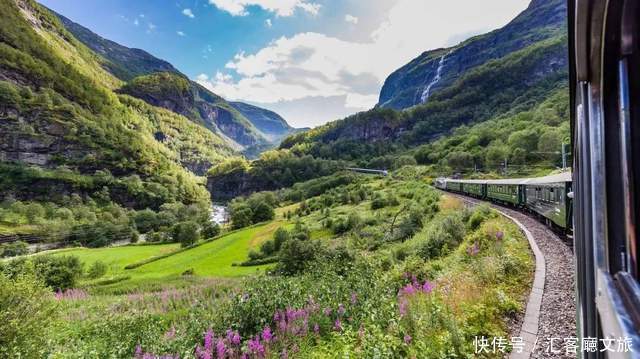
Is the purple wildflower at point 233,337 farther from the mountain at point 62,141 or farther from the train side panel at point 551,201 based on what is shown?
the mountain at point 62,141

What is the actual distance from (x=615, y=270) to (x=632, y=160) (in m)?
0.56

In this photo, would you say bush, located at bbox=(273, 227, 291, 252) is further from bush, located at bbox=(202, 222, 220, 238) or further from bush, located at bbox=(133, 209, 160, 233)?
bush, located at bbox=(133, 209, 160, 233)

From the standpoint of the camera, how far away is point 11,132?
353 feet

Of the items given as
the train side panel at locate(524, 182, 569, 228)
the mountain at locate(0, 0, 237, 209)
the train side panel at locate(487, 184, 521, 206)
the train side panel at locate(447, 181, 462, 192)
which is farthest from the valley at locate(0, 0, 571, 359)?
the train side panel at locate(487, 184, 521, 206)

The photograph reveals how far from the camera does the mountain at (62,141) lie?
10425 centimetres

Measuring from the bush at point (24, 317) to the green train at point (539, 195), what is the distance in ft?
46.6

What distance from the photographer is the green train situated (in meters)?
11.5

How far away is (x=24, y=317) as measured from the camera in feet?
19.9

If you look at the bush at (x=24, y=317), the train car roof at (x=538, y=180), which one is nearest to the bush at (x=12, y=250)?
the bush at (x=24, y=317)

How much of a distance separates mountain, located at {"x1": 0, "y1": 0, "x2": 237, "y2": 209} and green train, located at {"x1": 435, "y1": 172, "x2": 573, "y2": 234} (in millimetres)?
118228

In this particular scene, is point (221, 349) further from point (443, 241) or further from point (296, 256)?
point (296, 256)

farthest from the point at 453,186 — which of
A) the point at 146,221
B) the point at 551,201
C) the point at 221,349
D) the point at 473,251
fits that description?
the point at 146,221

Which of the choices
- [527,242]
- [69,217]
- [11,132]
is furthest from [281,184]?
[527,242]

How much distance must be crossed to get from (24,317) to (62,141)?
481ft
